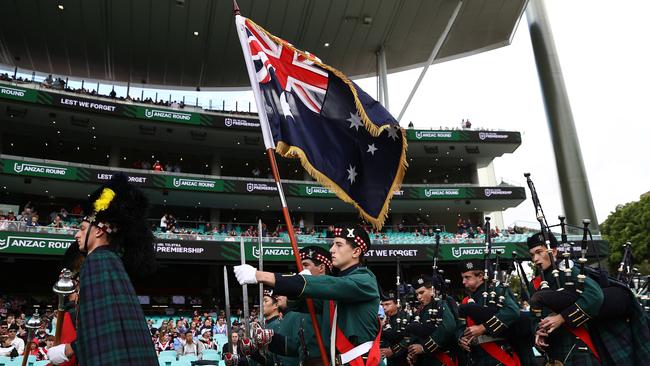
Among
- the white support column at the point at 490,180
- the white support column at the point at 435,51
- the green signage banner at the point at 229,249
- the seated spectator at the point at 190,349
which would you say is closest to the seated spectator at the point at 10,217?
the green signage banner at the point at 229,249

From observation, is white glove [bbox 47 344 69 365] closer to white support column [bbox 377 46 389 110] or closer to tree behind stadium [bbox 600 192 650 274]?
white support column [bbox 377 46 389 110]

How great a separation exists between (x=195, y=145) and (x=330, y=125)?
26.9 m

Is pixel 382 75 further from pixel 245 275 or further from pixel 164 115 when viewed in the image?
pixel 245 275

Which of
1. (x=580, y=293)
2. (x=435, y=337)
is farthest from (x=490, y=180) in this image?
(x=580, y=293)

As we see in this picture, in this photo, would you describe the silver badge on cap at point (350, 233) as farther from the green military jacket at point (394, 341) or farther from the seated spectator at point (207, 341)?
the seated spectator at point (207, 341)

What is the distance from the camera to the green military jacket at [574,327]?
149 inches

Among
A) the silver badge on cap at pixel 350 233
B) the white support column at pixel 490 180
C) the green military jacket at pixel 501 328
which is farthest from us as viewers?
the white support column at pixel 490 180

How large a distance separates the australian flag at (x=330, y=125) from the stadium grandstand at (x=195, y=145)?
16.6 metres

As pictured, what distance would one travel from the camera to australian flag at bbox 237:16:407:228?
16.6 ft

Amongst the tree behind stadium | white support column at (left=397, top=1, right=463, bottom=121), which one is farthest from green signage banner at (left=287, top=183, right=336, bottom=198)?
the tree behind stadium

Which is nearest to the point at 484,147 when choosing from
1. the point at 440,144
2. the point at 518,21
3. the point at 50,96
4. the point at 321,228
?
the point at 440,144

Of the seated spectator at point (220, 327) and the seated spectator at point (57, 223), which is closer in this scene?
the seated spectator at point (220, 327)

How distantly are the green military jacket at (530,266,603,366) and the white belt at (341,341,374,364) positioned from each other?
165 centimetres

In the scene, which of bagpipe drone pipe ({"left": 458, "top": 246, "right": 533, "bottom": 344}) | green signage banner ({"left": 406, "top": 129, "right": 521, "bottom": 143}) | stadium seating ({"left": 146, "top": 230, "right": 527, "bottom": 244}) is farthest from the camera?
green signage banner ({"left": 406, "top": 129, "right": 521, "bottom": 143})
